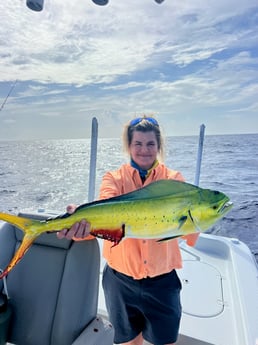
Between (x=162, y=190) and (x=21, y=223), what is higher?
(x=162, y=190)

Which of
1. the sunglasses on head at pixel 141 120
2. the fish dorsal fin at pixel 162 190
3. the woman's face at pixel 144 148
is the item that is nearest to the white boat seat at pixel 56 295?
the woman's face at pixel 144 148

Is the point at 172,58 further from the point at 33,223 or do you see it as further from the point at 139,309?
the point at 33,223

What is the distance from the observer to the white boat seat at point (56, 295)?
129 cm

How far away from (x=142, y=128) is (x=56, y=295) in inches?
33.6

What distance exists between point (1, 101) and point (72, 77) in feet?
11.0

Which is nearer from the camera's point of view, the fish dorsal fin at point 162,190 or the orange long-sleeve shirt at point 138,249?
the fish dorsal fin at point 162,190

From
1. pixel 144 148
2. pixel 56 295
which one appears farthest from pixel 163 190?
pixel 56 295

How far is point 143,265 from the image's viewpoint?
4.00 ft

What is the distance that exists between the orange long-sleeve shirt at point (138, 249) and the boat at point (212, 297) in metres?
0.18

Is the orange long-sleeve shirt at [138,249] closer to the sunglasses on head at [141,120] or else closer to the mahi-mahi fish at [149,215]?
the sunglasses on head at [141,120]

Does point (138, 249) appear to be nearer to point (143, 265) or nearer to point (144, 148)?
point (143, 265)

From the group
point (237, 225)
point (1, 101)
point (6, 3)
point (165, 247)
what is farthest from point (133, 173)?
point (237, 225)

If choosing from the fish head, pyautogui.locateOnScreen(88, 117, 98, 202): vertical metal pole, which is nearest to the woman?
the fish head

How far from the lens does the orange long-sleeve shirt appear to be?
1219 mm
